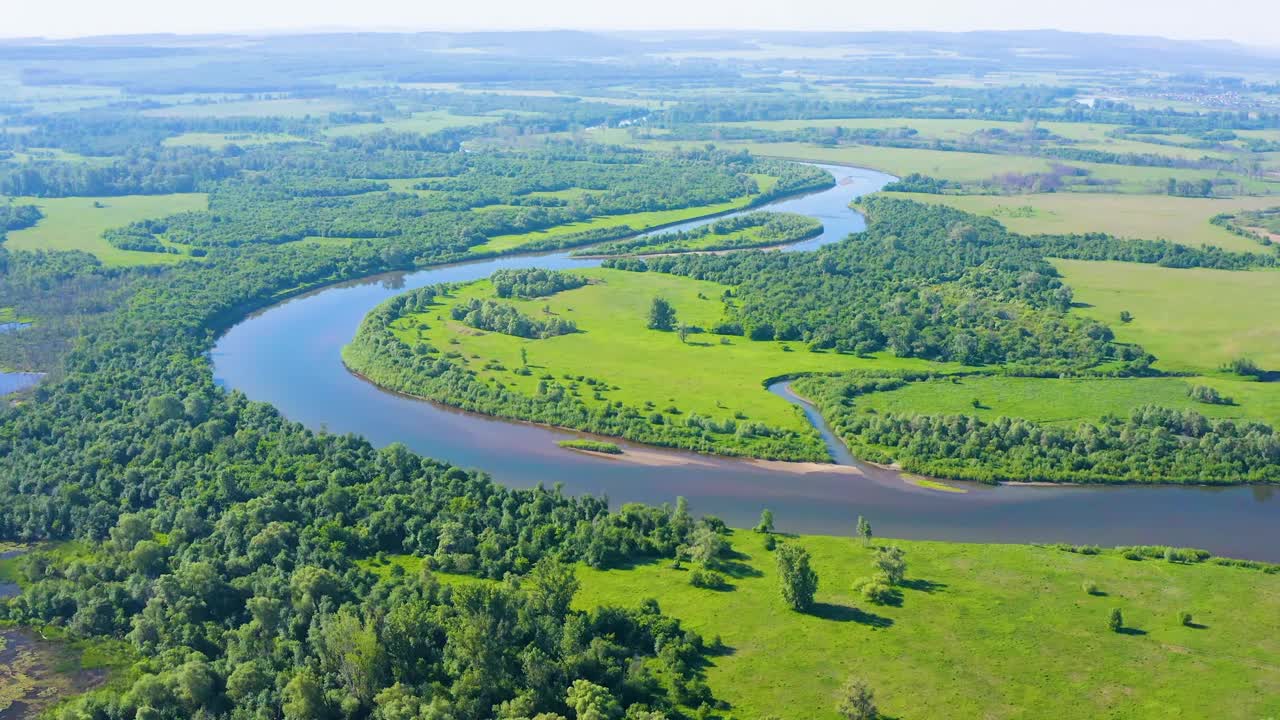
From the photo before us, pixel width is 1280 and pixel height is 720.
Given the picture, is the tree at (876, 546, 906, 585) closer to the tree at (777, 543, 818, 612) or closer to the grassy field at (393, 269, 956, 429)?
the tree at (777, 543, 818, 612)

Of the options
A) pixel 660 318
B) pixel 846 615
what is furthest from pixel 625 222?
pixel 846 615

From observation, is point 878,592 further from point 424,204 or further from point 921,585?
point 424,204

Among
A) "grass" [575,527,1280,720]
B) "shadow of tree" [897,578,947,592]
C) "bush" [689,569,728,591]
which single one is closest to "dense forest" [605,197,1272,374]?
"grass" [575,527,1280,720]

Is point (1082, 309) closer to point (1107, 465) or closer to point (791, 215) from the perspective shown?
point (1107, 465)

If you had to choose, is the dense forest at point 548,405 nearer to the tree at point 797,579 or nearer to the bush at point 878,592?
the bush at point 878,592

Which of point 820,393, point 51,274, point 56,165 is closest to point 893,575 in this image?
point 820,393

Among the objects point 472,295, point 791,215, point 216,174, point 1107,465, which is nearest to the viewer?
point 1107,465

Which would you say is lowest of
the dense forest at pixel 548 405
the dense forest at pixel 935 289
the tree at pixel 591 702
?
the tree at pixel 591 702

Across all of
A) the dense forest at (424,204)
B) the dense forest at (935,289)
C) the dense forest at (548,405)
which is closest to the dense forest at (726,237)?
the dense forest at (935,289)
